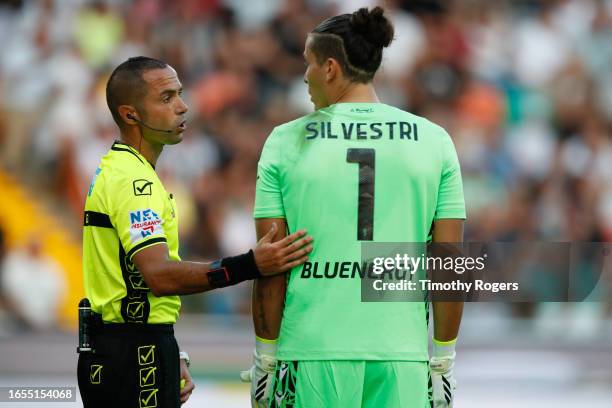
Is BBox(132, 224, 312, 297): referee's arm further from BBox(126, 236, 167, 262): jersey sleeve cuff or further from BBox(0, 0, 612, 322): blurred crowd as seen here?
BBox(0, 0, 612, 322): blurred crowd

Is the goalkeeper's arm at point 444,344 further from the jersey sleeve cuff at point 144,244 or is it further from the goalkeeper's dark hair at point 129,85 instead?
the goalkeeper's dark hair at point 129,85

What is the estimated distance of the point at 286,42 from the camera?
40.8 feet

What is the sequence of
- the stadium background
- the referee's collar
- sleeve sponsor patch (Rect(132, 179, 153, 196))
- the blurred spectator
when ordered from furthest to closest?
1. the blurred spectator
2. the stadium background
3. the referee's collar
4. sleeve sponsor patch (Rect(132, 179, 153, 196))

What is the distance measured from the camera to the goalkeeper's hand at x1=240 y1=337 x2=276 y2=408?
14.6 ft

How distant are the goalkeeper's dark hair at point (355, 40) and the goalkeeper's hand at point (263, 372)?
1.08 metres

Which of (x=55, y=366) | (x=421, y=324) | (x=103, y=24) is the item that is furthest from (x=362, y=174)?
(x=103, y=24)

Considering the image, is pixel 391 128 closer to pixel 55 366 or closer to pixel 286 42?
pixel 55 366

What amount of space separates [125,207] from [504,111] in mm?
8413

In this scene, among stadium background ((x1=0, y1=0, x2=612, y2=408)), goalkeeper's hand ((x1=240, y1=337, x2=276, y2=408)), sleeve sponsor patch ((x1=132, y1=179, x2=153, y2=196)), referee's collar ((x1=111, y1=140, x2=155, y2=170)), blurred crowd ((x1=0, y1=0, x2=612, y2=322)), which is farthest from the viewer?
blurred crowd ((x1=0, y1=0, x2=612, y2=322))

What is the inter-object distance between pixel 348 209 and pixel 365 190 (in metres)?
0.10

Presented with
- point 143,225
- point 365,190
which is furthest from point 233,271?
point 365,190

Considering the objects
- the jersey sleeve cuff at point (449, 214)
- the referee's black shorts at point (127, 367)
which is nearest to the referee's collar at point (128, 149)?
the referee's black shorts at point (127, 367)

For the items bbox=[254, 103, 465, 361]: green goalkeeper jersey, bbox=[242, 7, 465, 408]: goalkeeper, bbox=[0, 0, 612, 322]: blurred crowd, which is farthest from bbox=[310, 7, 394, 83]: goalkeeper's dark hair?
bbox=[0, 0, 612, 322]: blurred crowd

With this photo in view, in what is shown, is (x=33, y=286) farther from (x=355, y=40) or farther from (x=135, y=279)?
(x=355, y=40)
